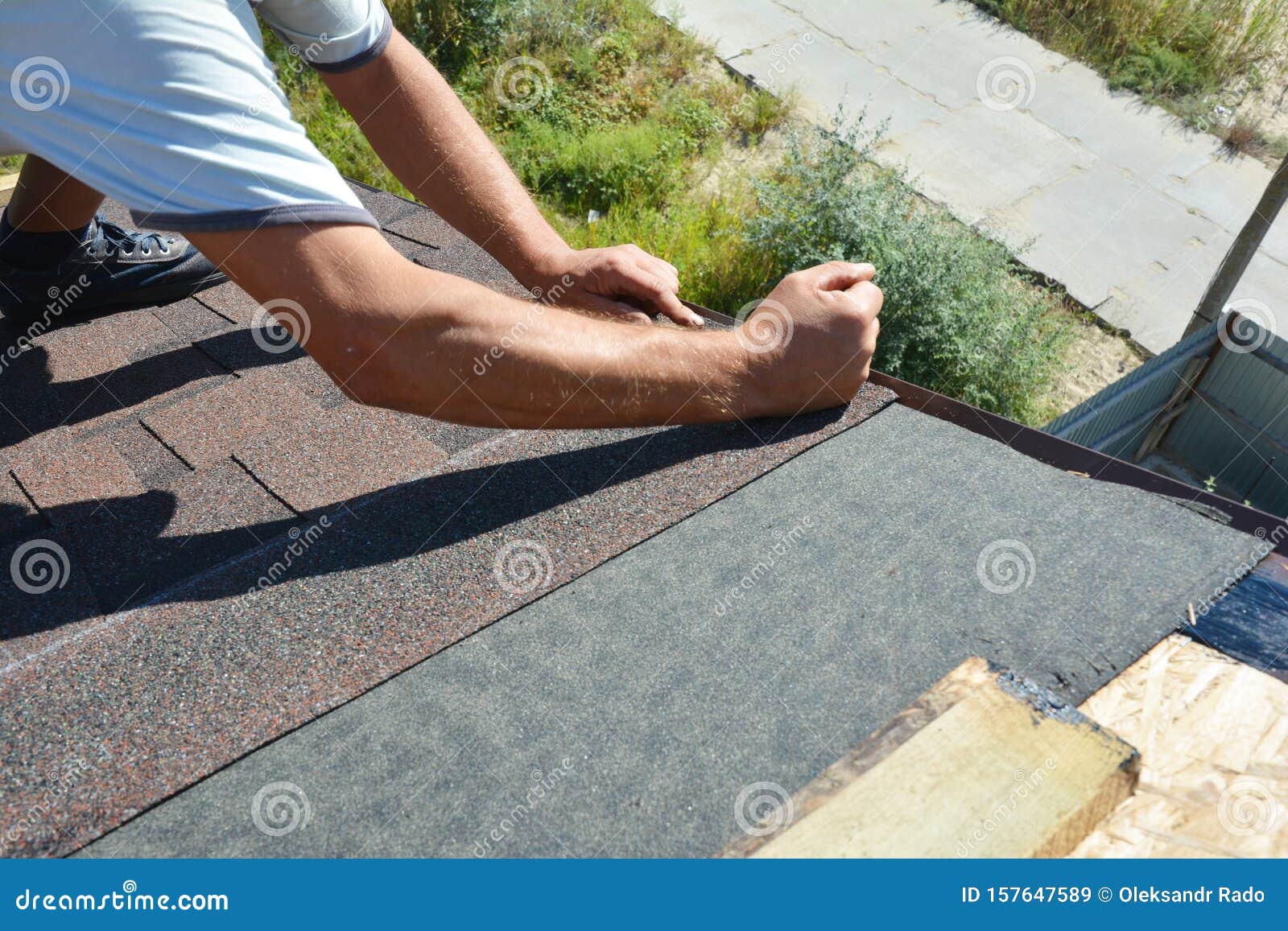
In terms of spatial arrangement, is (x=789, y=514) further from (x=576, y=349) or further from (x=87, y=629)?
(x=87, y=629)

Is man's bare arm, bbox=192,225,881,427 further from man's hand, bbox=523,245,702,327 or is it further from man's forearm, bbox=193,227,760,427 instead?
man's hand, bbox=523,245,702,327

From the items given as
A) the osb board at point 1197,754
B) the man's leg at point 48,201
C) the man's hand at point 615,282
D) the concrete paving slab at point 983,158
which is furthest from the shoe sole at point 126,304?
the concrete paving slab at point 983,158

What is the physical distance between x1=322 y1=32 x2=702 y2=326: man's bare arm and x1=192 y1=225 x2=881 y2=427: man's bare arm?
365mm

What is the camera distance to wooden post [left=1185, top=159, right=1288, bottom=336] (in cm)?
429

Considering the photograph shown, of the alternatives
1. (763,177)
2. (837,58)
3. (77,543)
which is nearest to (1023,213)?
(763,177)

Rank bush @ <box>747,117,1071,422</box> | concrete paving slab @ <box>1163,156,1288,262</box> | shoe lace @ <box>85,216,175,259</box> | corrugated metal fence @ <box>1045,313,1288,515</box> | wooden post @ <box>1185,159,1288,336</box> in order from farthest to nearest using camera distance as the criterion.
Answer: concrete paving slab @ <box>1163,156,1288,262</box> → bush @ <box>747,117,1071,422</box> → wooden post @ <box>1185,159,1288,336</box> → corrugated metal fence @ <box>1045,313,1288,515</box> → shoe lace @ <box>85,216,175,259</box>

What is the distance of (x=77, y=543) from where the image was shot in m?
1.93

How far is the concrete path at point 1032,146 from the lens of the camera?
587cm

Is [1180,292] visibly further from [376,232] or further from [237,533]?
[237,533]

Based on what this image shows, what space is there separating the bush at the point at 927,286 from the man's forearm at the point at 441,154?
2914 millimetres

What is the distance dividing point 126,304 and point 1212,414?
178 inches

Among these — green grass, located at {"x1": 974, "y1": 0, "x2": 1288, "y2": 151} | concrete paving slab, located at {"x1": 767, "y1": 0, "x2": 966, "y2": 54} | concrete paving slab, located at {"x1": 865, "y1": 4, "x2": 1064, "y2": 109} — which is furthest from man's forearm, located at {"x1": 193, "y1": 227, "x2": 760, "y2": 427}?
green grass, located at {"x1": 974, "y1": 0, "x2": 1288, "y2": 151}

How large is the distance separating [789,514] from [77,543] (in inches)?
61.0

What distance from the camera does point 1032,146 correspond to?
671 centimetres
